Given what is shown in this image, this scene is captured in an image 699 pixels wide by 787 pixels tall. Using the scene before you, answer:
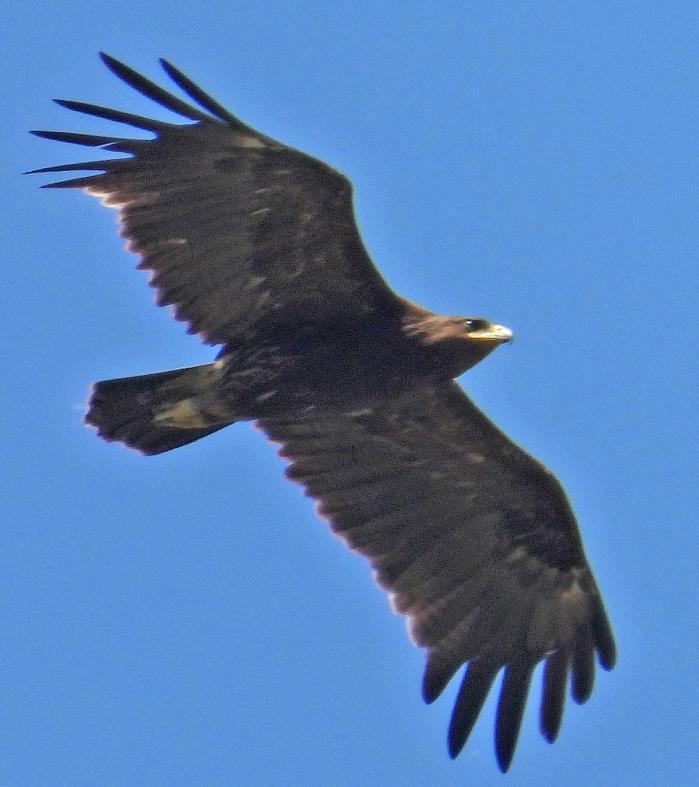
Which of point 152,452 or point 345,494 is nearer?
point 152,452

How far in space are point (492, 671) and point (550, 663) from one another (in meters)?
0.43

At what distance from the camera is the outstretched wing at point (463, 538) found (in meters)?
12.8

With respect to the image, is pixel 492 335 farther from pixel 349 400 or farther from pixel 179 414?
pixel 179 414

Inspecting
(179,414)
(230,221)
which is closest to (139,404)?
(179,414)

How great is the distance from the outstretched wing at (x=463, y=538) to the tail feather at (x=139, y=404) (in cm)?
102

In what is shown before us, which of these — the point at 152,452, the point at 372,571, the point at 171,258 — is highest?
the point at 171,258

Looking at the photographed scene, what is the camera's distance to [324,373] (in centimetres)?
1213

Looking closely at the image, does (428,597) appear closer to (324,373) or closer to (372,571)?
(372,571)

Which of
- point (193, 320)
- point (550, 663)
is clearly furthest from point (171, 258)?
point (550, 663)

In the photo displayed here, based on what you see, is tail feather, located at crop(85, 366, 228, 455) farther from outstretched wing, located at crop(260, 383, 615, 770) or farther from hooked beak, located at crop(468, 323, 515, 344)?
hooked beak, located at crop(468, 323, 515, 344)

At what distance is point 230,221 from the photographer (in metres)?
11.9

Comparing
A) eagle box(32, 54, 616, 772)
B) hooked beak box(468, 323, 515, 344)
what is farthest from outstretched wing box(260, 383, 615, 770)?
hooked beak box(468, 323, 515, 344)

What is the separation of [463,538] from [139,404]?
2.85 m

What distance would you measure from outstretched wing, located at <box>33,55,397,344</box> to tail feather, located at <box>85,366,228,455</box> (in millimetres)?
375
